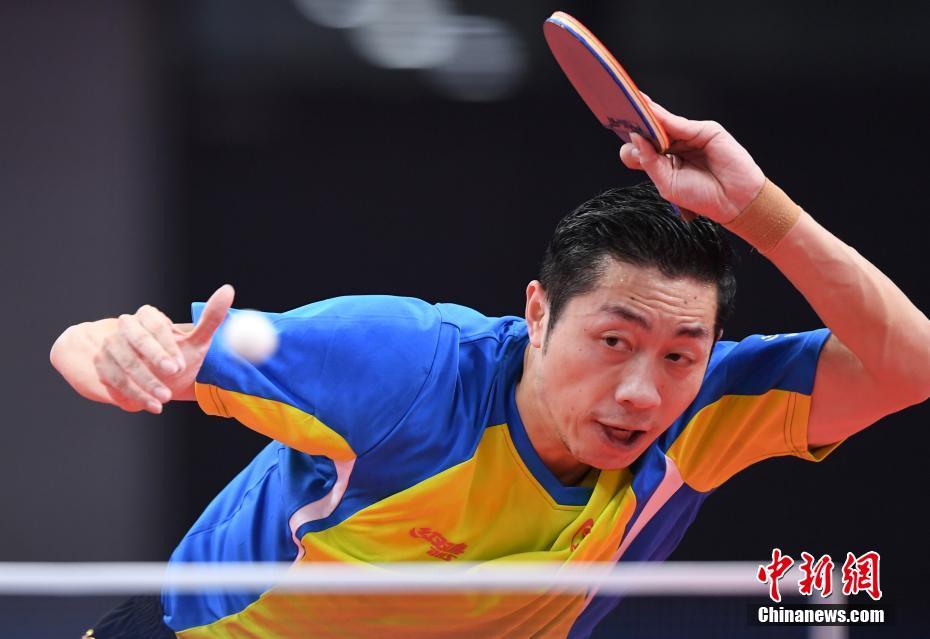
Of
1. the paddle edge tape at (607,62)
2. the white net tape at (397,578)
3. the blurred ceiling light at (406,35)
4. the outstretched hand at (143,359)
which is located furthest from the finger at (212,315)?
the blurred ceiling light at (406,35)

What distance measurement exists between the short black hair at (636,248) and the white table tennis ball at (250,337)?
1.85ft

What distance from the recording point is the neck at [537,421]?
8.68 feet

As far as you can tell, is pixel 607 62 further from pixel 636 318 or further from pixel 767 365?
pixel 767 365

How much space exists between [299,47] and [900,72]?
219 centimetres

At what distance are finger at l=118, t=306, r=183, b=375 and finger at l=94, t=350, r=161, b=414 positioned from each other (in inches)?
1.7

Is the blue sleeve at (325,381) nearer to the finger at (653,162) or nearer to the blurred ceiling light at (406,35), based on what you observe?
the finger at (653,162)

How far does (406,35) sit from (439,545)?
2.43m

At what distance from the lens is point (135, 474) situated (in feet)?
15.5

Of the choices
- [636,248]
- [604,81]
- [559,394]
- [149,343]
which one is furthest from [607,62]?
[149,343]

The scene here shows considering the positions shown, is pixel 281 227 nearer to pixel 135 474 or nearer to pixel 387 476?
pixel 135 474

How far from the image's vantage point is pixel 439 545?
2.65 meters

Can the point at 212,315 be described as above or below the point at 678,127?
below

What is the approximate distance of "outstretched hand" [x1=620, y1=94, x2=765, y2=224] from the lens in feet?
7.77

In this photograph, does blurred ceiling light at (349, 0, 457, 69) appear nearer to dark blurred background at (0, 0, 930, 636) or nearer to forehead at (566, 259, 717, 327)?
dark blurred background at (0, 0, 930, 636)
